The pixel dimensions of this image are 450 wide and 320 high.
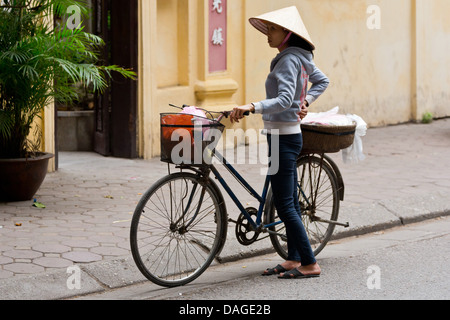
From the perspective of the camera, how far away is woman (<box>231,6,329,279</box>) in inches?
200

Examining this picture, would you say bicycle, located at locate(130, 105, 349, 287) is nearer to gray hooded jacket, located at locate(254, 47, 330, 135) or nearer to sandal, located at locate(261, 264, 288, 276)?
sandal, located at locate(261, 264, 288, 276)

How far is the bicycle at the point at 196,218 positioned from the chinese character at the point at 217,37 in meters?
5.23

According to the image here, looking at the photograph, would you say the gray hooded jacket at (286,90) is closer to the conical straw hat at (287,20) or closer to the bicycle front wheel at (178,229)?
the conical straw hat at (287,20)

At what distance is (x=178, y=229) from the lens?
522cm

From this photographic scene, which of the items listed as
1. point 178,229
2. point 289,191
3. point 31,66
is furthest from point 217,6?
point 178,229

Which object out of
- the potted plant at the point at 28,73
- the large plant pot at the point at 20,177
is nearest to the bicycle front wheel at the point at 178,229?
the potted plant at the point at 28,73

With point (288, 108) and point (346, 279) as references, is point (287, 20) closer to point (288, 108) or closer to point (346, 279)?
point (288, 108)

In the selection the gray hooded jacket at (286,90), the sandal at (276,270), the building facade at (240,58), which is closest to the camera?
the gray hooded jacket at (286,90)

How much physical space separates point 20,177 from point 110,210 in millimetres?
929

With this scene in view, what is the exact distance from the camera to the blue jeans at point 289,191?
17.3 ft

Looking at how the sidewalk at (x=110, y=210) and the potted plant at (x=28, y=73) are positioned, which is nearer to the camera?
the sidewalk at (x=110, y=210)

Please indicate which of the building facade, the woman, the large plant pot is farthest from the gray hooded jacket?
the building facade

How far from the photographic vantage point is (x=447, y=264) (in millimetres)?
5754
